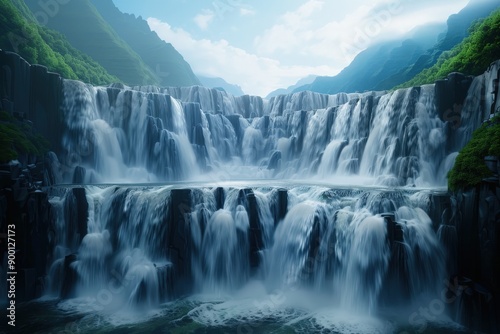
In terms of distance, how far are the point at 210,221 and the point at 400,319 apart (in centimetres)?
777

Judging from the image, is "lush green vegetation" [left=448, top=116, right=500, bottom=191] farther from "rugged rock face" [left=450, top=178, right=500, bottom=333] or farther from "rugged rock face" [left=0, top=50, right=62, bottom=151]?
"rugged rock face" [left=0, top=50, right=62, bottom=151]

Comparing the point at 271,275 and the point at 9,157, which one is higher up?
the point at 9,157

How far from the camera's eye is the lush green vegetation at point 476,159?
9.77 meters

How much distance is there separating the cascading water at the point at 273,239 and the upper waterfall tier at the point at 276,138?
0.37 feet

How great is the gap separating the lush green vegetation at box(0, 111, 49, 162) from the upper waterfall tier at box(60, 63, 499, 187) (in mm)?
2557

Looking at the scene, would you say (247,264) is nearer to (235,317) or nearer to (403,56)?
(235,317)

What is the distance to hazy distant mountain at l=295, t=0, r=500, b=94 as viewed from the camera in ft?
207

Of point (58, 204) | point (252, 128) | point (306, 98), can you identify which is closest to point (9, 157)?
point (58, 204)

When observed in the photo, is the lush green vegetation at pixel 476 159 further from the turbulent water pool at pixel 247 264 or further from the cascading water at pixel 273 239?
the cascading water at pixel 273 239

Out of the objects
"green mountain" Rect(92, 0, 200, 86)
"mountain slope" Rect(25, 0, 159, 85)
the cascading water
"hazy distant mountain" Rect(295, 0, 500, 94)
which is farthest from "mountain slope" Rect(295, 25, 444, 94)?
the cascading water

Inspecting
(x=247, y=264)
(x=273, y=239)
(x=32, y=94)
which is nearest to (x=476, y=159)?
(x=273, y=239)

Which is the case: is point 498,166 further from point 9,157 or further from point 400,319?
point 9,157

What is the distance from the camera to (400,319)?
9680 mm

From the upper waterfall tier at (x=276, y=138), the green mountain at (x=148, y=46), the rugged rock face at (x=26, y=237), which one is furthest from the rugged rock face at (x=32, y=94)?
the green mountain at (x=148, y=46)
